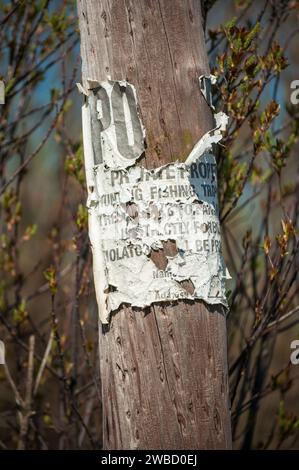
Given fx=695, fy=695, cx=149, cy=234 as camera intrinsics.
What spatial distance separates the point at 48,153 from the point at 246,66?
4.98 meters

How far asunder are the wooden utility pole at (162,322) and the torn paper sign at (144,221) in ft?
0.12

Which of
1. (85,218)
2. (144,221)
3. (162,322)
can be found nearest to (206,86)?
(144,221)

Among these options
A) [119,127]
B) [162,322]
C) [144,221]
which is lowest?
[162,322]

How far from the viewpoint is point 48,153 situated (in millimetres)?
7609

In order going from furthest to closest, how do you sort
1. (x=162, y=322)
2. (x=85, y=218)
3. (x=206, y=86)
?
1. (x=85, y=218)
2. (x=206, y=86)
3. (x=162, y=322)

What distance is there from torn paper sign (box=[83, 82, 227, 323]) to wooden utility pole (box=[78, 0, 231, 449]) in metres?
0.04

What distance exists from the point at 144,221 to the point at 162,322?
0.32m

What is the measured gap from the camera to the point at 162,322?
217cm

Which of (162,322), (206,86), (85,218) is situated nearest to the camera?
(162,322)

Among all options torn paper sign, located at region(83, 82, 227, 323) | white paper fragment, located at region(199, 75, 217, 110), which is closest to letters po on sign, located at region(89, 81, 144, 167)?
torn paper sign, located at region(83, 82, 227, 323)

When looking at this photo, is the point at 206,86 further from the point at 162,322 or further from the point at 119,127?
the point at 162,322

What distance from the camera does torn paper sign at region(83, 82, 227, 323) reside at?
2168 millimetres

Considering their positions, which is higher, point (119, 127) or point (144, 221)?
point (119, 127)
